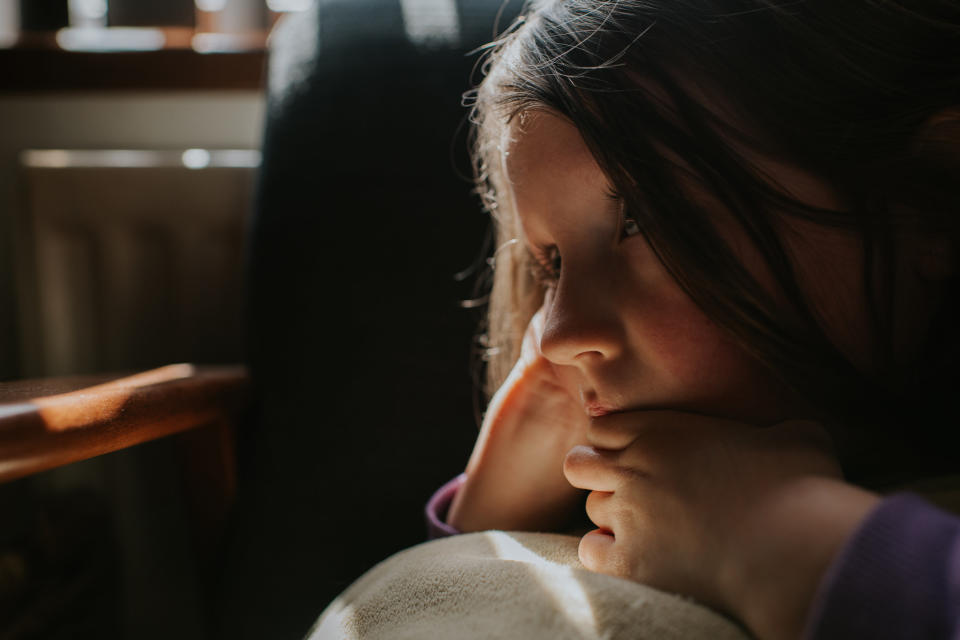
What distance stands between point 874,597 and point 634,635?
0.11 m

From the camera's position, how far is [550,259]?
1.72 ft

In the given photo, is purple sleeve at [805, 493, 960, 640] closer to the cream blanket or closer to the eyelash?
the cream blanket

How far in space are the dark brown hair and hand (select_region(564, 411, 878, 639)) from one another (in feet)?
0.21

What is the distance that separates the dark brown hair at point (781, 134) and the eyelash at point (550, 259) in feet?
0.05

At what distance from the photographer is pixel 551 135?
44 centimetres

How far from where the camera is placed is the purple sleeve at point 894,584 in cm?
26

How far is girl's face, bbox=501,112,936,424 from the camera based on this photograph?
400mm

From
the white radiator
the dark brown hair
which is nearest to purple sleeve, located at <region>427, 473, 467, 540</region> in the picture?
the dark brown hair

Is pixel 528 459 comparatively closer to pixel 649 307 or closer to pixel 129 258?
pixel 649 307

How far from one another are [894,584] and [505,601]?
18 centimetres

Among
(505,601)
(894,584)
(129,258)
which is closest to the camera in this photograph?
(894,584)

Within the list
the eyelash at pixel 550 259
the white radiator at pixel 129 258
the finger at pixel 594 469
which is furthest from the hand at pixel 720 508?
the white radiator at pixel 129 258

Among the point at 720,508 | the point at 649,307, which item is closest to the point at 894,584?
the point at 720,508

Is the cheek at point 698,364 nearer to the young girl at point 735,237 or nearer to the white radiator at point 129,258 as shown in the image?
the young girl at point 735,237
